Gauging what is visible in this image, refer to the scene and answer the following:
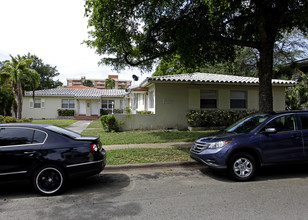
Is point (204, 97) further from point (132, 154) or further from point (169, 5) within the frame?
point (132, 154)

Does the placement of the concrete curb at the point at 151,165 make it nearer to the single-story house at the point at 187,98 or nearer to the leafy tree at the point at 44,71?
the single-story house at the point at 187,98

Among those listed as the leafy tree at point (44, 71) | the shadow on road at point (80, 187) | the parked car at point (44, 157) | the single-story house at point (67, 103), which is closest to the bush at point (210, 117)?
the shadow on road at point (80, 187)

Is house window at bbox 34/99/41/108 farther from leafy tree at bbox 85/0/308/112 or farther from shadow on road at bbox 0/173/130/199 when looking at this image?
shadow on road at bbox 0/173/130/199

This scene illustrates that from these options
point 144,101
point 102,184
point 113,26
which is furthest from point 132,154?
point 144,101

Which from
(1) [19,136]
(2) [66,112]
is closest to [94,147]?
(1) [19,136]

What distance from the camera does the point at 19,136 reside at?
466cm

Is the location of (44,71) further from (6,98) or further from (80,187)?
(80,187)

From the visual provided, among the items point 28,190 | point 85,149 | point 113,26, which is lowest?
point 28,190

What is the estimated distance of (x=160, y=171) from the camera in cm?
638

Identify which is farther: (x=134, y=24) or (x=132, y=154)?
(x=134, y=24)

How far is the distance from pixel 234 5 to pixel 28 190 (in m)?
7.56

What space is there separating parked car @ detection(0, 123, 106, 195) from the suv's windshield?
375 centimetres

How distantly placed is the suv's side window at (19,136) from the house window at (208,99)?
1174 cm

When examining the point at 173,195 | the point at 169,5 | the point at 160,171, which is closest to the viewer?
the point at 173,195
